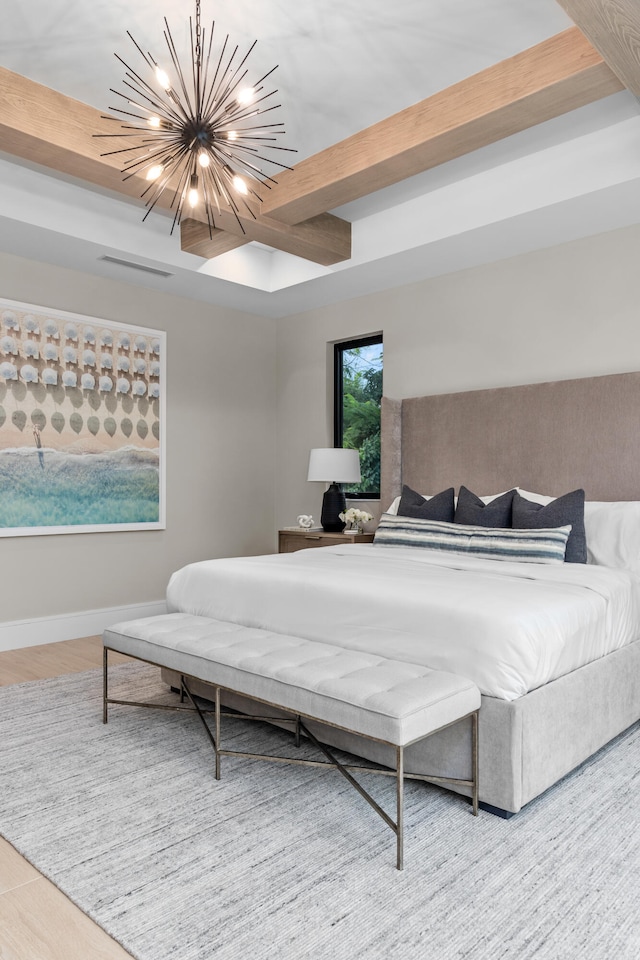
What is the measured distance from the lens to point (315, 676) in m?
2.12

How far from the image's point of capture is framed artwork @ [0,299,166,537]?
4391mm

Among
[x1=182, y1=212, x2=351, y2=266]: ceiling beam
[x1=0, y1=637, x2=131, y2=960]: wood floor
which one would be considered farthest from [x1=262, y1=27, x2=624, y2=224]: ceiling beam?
[x1=0, y1=637, x2=131, y2=960]: wood floor

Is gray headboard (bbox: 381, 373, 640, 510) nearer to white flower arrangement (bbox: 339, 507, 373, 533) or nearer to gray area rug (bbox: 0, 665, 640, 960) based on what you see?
white flower arrangement (bbox: 339, 507, 373, 533)

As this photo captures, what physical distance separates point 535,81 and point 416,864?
2.88 m

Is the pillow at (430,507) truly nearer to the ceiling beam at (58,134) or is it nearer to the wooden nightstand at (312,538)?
the wooden nightstand at (312,538)

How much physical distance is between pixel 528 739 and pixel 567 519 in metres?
1.52

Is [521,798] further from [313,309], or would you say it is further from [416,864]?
[313,309]

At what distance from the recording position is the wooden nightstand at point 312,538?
4.73m

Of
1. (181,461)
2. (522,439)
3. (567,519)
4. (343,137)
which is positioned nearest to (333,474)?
(181,461)

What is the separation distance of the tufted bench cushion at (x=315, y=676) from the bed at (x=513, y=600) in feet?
0.39

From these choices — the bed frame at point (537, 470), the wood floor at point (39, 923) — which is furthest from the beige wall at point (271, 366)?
the wood floor at point (39, 923)

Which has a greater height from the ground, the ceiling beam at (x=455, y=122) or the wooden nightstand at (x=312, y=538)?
the ceiling beam at (x=455, y=122)

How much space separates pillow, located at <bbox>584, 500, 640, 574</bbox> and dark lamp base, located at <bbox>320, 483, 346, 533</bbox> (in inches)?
80.3

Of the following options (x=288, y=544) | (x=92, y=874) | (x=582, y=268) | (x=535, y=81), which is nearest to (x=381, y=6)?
(x=535, y=81)
